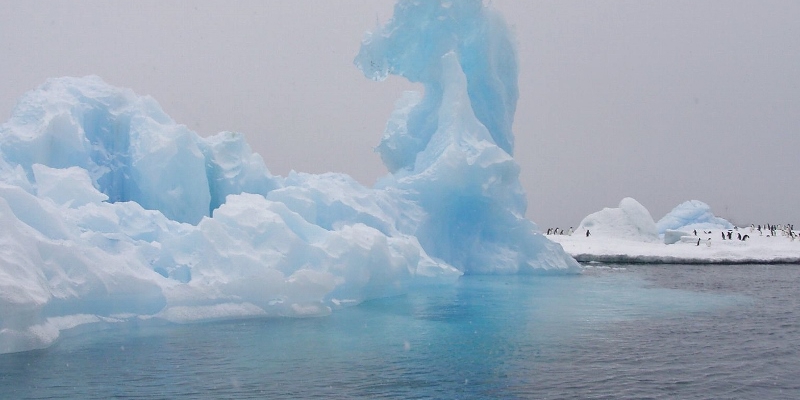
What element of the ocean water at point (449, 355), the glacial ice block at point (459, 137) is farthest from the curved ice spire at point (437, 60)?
the ocean water at point (449, 355)

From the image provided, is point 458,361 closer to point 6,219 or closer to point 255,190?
point 6,219

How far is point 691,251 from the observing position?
31.2 meters

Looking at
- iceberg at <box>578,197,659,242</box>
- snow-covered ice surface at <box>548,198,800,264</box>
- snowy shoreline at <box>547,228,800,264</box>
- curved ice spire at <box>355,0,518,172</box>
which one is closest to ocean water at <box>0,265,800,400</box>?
curved ice spire at <box>355,0,518,172</box>

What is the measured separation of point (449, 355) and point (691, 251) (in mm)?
25322

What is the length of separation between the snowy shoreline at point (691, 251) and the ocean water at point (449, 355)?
15.6 metres

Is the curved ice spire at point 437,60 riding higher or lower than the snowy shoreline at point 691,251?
higher

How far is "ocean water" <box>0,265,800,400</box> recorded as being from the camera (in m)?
7.21

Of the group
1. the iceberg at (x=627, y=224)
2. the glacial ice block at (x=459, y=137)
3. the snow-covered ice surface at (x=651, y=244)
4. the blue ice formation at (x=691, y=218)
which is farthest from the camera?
the blue ice formation at (x=691, y=218)

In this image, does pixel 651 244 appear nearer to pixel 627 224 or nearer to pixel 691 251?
pixel 627 224

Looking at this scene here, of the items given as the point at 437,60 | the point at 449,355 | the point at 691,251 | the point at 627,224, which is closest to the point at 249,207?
the point at 449,355

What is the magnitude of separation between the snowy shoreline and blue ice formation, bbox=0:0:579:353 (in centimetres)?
885

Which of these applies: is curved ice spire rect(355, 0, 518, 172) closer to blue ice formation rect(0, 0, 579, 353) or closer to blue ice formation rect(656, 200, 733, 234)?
blue ice formation rect(0, 0, 579, 353)

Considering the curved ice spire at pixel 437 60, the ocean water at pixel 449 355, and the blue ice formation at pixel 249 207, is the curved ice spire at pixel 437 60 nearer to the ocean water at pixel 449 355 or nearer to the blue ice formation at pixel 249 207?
the blue ice formation at pixel 249 207

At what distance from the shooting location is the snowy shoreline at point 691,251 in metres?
29.5
